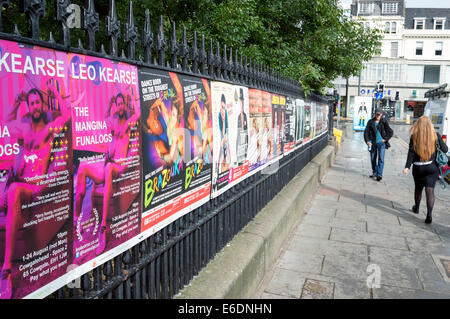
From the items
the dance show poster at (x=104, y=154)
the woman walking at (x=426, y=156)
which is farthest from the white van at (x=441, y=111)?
the dance show poster at (x=104, y=154)

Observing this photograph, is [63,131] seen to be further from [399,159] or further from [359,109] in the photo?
[359,109]

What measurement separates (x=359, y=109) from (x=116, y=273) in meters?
26.0

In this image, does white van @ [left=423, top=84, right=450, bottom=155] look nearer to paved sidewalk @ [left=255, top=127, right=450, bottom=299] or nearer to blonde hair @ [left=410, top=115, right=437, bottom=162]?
paved sidewalk @ [left=255, top=127, right=450, bottom=299]

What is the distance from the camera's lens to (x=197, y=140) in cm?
339

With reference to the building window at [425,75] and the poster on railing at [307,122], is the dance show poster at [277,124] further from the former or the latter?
the building window at [425,75]

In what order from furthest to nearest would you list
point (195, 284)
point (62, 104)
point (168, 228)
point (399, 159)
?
point (399, 159)
point (195, 284)
point (168, 228)
point (62, 104)

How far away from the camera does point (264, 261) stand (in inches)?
170

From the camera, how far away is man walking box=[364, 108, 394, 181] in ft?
34.7

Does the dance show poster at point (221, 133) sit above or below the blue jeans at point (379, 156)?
above

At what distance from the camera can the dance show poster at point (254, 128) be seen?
4723 millimetres

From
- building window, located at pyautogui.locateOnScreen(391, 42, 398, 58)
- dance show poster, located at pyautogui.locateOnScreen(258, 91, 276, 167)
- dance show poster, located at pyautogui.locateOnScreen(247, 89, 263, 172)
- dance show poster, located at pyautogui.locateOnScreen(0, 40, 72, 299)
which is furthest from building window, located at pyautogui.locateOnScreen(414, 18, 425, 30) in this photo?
dance show poster, located at pyautogui.locateOnScreen(0, 40, 72, 299)

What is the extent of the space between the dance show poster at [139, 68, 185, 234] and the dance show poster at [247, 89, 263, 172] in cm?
173

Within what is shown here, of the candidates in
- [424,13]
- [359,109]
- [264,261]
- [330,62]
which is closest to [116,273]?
[264,261]

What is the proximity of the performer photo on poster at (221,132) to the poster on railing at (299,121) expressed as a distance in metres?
3.69
